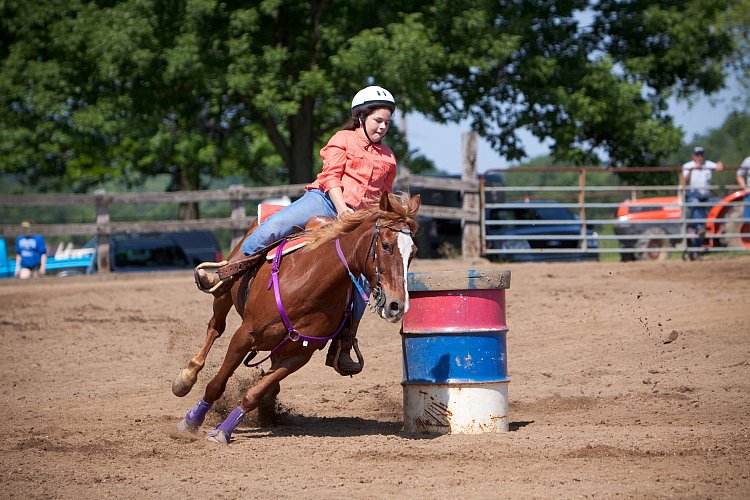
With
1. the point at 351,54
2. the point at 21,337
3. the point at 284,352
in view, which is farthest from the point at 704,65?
the point at 284,352

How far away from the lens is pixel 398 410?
8508 mm

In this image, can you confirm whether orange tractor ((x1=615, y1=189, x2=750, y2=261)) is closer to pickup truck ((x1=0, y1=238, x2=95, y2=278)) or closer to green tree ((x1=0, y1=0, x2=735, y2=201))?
green tree ((x1=0, y1=0, x2=735, y2=201))

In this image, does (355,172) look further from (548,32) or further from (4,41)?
(4,41)

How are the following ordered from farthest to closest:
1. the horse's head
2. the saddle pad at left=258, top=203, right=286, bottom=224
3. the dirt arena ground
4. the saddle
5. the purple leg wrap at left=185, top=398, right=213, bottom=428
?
the saddle pad at left=258, top=203, right=286, bottom=224 < the purple leg wrap at left=185, top=398, right=213, bottom=428 < the saddle < the horse's head < the dirt arena ground

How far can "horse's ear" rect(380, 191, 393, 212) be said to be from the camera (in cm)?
638

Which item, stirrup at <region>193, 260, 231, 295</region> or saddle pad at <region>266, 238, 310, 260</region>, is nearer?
saddle pad at <region>266, 238, 310, 260</region>

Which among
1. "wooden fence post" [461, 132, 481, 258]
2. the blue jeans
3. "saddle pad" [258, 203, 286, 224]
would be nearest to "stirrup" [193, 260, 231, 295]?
the blue jeans

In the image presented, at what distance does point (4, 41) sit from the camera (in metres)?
25.1

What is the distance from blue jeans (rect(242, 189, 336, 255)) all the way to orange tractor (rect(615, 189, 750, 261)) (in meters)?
12.6

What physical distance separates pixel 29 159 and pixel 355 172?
19.8m

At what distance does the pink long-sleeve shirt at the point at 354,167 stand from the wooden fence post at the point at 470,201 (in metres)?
11.5

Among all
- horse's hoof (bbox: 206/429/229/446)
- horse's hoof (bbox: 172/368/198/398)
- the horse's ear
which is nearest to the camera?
the horse's ear

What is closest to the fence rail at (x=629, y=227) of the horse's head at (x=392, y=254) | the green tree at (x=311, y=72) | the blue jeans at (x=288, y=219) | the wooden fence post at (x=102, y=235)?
the green tree at (x=311, y=72)

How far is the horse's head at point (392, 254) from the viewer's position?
6.12 meters
